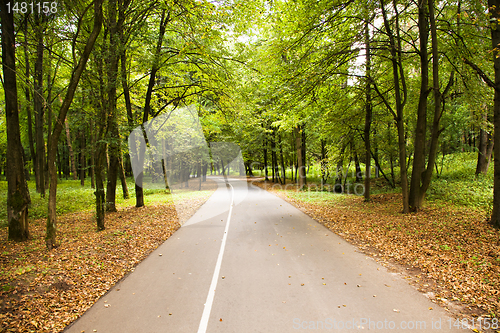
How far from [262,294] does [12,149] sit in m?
7.87

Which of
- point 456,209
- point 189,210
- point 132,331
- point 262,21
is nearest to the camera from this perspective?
point 132,331

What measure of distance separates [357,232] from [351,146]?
10.1 m

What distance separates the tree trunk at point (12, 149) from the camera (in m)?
6.70

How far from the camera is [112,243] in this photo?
6809mm

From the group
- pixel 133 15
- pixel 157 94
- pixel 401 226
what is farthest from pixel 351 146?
pixel 133 15

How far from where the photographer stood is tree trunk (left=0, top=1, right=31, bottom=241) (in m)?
6.70

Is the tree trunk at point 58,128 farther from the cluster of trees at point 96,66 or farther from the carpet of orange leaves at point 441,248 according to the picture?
the carpet of orange leaves at point 441,248

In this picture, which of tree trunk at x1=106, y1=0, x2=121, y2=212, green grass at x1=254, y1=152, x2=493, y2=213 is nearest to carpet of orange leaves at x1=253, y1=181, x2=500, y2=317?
green grass at x1=254, y1=152, x2=493, y2=213

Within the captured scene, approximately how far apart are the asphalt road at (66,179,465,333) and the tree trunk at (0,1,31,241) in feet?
13.9

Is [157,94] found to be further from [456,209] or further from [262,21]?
[456,209]

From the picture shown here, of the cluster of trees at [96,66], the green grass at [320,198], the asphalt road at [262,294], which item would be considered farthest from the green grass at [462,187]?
the cluster of trees at [96,66]

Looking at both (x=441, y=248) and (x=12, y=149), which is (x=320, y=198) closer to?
(x=441, y=248)

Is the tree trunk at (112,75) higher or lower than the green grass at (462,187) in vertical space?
higher

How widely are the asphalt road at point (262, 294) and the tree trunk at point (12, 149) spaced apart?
4.24m
